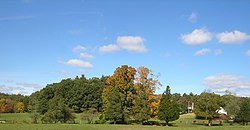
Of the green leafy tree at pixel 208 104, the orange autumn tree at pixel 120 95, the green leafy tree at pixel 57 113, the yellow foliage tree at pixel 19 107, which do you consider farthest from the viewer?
the yellow foliage tree at pixel 19 107

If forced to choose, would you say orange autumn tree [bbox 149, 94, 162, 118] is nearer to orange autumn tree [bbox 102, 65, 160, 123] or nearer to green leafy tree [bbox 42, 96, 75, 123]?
orange autumn tree [bbox 102, 65, 160, 123]

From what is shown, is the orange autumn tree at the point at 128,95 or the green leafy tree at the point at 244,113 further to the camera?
the green leafy tree at the point at 244,113

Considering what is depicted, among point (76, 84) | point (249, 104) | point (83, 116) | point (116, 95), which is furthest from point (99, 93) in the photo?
point (249, 104)

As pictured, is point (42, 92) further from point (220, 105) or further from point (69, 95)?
point (220, 105)

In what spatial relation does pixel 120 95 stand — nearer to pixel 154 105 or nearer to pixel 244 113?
pixel 154 105

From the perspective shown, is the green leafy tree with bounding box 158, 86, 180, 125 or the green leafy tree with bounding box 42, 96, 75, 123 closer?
the green leafy tree with bounding box 42, 96, 75, 123

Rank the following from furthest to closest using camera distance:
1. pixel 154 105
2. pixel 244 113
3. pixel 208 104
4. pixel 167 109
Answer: pixel 244 113
pixel 208 104
pixel 154 105
pixel 167 109

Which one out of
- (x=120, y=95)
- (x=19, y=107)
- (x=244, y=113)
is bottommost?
(x=19, y=107)

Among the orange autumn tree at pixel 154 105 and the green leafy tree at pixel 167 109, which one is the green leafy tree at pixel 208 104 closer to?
the green leafy tree at pixel 167 109

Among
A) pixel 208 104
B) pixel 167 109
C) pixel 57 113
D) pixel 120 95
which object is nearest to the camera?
pixel 57 113

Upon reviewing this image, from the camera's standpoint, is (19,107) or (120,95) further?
(19,107)

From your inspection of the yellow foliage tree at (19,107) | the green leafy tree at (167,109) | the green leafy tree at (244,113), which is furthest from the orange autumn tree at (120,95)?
the yellow foliage tree at (19,107)

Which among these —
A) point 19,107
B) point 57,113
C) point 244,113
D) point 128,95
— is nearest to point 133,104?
point 128,95

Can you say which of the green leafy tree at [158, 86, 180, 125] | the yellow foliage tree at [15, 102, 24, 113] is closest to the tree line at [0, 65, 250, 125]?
the green leafy tree at [158, 86, 180, 125]
